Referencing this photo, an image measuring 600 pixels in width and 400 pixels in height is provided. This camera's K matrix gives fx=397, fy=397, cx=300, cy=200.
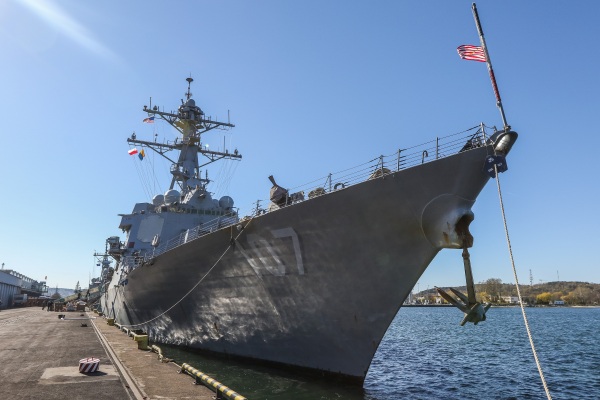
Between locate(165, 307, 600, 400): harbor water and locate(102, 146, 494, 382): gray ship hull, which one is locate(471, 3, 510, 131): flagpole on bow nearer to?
locate(102, 146, 494, 382): gray ship hull

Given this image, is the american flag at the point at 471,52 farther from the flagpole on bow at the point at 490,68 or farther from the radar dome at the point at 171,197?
the radar dome at the point at 171,197

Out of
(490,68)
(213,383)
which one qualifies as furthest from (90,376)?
(490,68)

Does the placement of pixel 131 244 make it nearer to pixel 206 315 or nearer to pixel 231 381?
pixel 206 315

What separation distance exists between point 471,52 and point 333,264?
5104mm

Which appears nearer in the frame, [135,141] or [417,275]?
[417,275]

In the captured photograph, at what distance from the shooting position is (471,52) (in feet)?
23.1

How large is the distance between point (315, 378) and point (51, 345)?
9183mm

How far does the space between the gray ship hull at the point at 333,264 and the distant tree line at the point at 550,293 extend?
101 metres

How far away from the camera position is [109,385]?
753 centimetres

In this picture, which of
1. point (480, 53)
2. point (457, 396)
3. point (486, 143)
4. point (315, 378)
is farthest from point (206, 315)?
point (480, 53)

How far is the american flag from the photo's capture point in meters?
6.95

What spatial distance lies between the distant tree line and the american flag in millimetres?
104006

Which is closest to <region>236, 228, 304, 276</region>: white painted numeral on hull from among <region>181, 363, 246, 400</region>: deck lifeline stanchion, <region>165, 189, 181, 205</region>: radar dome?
<region>181, 363, 246, 400</region>: deck lifeline stanchion

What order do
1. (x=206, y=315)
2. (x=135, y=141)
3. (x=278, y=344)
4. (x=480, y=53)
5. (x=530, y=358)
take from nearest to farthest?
1. (x=480, y=53)
2. (x=278, y=344)
3. (x=206, y=315)
4. (x=530, y=358)
5. (x=135, y=141)
